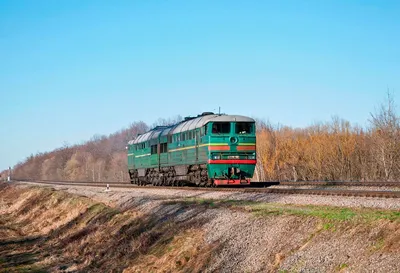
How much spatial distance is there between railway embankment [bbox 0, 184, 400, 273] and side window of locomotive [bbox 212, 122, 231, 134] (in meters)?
4.72

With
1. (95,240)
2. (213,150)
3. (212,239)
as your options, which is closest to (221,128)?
(213,150)

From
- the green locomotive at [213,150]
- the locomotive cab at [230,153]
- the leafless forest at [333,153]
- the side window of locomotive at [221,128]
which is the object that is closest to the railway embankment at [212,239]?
the locomotive cab at [230,153]

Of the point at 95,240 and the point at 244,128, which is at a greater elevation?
the point at 244,128

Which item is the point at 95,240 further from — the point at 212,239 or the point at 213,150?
the point at 212,239

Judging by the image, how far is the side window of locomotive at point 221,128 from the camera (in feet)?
95.2

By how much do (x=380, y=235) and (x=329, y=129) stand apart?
4581 centimetres

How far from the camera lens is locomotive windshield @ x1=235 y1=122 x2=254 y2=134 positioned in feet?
97.2

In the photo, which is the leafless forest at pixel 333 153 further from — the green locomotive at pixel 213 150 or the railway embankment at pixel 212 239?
the railway embankment at pixel 212 239

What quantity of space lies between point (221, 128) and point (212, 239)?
581 inches

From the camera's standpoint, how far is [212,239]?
48.4ft

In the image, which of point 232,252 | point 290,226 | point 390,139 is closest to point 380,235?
point 290,226

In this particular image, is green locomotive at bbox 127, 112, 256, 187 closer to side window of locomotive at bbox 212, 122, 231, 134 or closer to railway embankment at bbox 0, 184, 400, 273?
side window of locomotive at bbox 212, 122, 231, 134

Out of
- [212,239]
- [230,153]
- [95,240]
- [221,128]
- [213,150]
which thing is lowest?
[95,240]

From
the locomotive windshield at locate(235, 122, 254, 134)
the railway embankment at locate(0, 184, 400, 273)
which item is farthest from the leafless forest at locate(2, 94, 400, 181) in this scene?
the railway embankment at locate(0, 184, 400, 273)
